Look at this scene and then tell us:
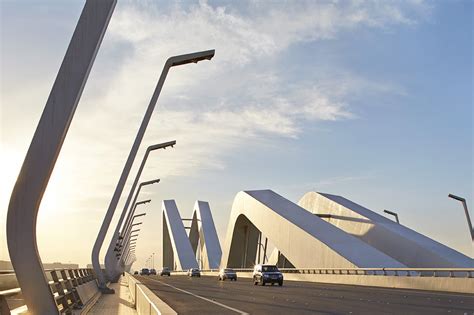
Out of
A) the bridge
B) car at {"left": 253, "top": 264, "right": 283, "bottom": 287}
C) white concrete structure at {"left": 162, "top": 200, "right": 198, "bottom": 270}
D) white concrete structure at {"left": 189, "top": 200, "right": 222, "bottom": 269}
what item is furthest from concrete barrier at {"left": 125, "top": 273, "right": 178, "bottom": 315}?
white concrete structure at {"left": 162, "top": 200, "right": 198, "bottom": 270}

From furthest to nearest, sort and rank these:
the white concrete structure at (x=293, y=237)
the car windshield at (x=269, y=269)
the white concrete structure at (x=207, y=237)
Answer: the white concrete structure at (x=207, y=237), the white concrete structure at (x=293, y=237), the car windshield at (x=269, y=269)

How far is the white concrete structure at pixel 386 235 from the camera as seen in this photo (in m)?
55.1

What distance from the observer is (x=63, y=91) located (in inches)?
420

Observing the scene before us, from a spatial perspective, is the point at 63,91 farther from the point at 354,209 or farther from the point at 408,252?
the point at 354,209

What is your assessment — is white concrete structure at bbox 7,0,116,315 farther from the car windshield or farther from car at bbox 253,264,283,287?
the car windshield

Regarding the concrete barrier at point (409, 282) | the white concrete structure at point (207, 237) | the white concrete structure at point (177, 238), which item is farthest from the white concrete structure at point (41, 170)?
the white concrete structure at point (177, 238)

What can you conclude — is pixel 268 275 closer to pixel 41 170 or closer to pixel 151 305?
pixel 151 305

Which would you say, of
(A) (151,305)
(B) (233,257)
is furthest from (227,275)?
(A) (151,305)

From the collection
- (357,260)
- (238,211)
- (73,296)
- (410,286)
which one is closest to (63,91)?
(73,296)

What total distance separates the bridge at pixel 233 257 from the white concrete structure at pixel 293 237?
0.14 m

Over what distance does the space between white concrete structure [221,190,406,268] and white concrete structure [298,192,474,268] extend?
3.79 metres

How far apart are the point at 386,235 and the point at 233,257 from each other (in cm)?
3555

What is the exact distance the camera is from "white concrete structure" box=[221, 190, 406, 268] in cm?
5434

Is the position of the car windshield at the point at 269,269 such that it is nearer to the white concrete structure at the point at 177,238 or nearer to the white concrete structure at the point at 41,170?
the white concrete structure at the point at 41,170
